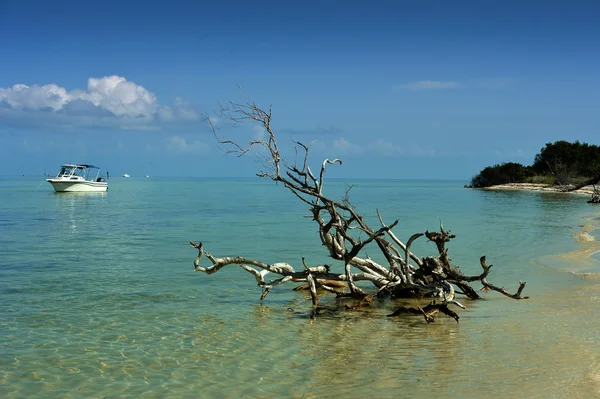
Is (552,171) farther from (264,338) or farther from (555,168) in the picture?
(264,338)

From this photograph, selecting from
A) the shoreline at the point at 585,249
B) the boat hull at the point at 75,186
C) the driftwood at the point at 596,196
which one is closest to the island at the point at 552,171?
the driftwood at the point at 596,196

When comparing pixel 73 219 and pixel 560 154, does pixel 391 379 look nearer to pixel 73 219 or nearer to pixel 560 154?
pixel 73 219

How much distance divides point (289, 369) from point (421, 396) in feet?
6.82

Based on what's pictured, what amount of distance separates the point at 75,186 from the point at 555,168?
68090mm

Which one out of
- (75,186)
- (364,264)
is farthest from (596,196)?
(75,186)

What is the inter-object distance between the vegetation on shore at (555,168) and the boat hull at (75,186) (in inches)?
2404

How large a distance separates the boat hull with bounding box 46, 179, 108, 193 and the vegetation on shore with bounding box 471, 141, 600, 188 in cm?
6106

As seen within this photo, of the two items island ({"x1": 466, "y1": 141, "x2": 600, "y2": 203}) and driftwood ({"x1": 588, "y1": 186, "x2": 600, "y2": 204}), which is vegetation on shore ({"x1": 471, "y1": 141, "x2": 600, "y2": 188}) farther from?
driftwood ({"x1": 588, "y1": 186, "x2": 600, "y2": 204})

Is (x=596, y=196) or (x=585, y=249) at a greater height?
(x=596, y=196)

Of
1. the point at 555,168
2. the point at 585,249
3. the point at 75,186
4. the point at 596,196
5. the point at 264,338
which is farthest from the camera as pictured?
the point at 555,168

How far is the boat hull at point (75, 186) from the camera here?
77.4 m

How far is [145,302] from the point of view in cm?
1386

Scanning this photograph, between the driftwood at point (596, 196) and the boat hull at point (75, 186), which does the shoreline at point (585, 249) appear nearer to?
the driftwood at point (596, 196)

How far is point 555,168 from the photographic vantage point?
9138 cm
